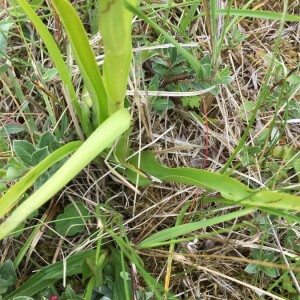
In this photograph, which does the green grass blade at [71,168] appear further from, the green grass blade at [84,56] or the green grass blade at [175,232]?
the green grass blade at [175,232]

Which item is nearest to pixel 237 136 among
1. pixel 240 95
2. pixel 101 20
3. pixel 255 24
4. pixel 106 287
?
pixel 240 95

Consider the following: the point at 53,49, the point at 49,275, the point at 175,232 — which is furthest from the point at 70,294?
the point at 53,49

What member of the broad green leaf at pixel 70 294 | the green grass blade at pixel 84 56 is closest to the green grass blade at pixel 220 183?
the green grass blade at pixel 84 56

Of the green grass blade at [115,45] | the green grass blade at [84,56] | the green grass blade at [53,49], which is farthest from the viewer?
the green grass blade at [53,49]

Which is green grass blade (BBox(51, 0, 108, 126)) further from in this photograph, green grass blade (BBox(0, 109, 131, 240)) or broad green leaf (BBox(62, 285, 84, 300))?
broad green leaf (BBox(62, 285, 84, 300))

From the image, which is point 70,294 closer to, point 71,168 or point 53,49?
point 71,168

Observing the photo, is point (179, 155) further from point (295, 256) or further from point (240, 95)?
point (295, 256)

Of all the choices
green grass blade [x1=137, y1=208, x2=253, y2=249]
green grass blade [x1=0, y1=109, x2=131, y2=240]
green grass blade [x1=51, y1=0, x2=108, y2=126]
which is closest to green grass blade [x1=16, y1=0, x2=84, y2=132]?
green grass blade [x1=51, y1=0, x2=108, y2=126]
